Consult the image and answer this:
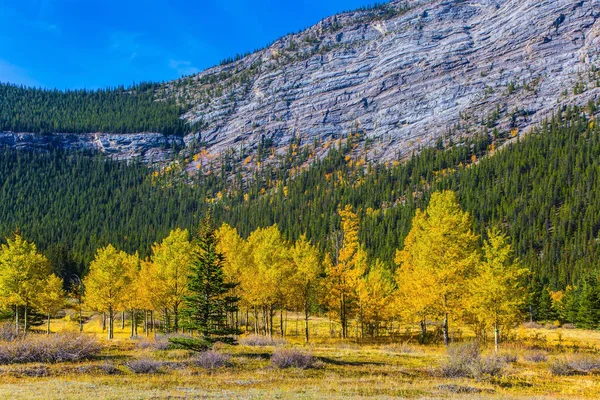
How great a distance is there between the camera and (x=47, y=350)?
74.5 ft

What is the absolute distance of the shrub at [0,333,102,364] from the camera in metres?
22.1

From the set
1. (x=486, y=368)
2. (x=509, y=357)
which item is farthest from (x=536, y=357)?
(x=486, y=368)

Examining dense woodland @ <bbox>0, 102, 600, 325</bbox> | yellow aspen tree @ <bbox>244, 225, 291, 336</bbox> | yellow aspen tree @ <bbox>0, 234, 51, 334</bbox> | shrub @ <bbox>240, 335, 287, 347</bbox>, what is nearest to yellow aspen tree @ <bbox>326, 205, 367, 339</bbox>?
yellow aspen tree @ <bbox>244, 225, 291, 336</bbox>

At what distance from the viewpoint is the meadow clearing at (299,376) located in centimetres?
1591

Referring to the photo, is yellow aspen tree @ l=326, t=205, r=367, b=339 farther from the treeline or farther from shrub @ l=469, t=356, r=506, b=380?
shrub @ l=469, t=356, r=506, b=380

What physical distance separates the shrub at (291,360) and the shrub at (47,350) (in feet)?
35.4

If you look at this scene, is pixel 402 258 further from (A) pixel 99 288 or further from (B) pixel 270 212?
(B) pixel 270 212

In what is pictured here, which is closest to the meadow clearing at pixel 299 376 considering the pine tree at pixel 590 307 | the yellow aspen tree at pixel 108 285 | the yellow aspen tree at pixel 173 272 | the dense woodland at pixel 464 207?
the yellow aspen tree at pixel 173 272

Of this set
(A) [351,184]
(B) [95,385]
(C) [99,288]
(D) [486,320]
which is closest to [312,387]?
(B) [95,385]

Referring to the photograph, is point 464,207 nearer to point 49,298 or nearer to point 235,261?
point 235,261

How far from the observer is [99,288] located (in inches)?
1795

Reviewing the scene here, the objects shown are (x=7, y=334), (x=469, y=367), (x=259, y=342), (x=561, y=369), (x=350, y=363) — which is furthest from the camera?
(x=259, y=342)

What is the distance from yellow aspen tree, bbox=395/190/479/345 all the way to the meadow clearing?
3.94 m

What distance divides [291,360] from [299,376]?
7.83 feet
